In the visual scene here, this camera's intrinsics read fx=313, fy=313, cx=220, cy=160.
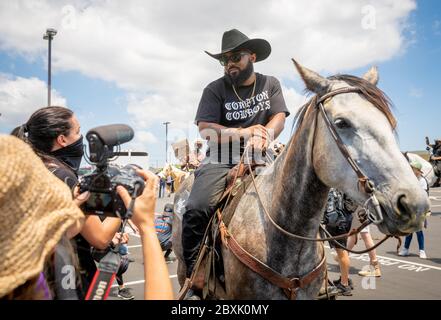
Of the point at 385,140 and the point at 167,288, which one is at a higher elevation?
the point at 385,140

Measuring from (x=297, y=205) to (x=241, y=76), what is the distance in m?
1.64

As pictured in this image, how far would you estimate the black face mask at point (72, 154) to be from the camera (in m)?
2.42

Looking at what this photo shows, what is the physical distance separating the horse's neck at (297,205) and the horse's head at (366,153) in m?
0.12

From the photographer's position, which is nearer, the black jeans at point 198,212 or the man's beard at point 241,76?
the black jeans at point 198,212

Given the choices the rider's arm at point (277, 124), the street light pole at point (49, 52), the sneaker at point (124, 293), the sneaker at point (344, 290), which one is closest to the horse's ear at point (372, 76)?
the rider's arm at point (277, 124)

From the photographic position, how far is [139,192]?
A: 1.29m

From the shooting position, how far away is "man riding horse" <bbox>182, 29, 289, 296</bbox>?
3320 millimetres

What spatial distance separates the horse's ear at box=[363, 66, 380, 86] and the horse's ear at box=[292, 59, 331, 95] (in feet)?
1.55

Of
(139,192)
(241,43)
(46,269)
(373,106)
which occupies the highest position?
(241,43)

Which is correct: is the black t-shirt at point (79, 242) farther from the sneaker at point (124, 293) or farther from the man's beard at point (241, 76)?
the sneaker at point (124, 293)

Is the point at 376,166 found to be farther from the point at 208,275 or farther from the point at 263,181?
the point at 208,275

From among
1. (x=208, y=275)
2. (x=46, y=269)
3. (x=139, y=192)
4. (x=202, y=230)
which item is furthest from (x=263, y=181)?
(x=46, y=269)
